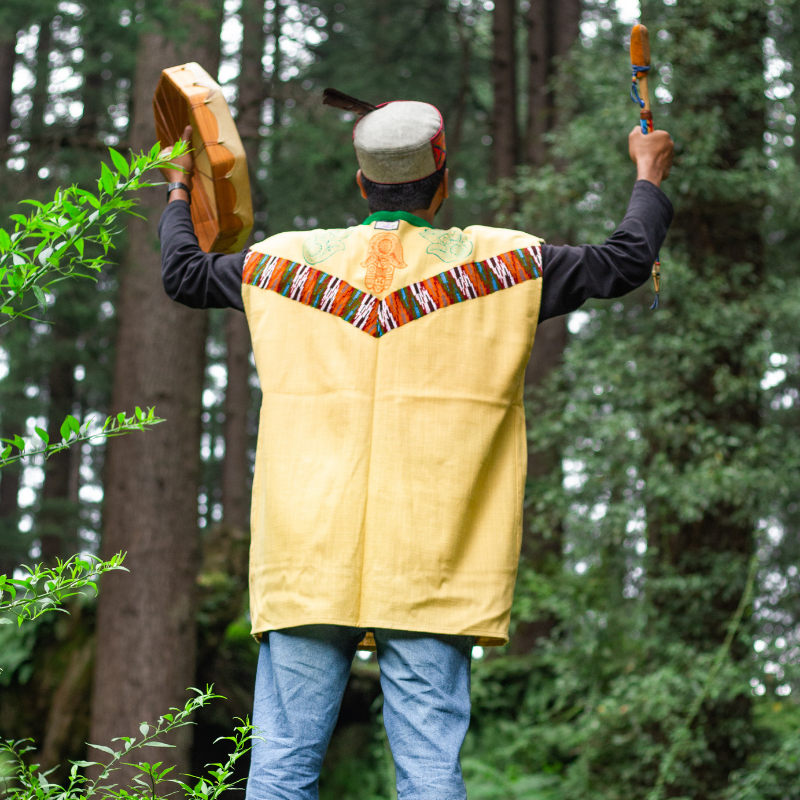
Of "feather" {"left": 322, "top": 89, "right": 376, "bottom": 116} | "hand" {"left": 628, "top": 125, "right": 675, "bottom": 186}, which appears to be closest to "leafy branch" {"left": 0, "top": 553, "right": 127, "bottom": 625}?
"feather" {"left": 322, "top": 89, "right": 376, "bottom": 116}

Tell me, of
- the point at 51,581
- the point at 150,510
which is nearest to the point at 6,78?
the point at 150,510

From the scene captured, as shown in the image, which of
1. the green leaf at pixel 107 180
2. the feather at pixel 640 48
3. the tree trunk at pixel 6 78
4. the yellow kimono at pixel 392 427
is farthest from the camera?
the tree trunk at pixel 6 78

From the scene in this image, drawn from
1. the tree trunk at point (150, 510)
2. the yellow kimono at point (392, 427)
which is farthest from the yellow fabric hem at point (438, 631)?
the tree trunk at point (150, 510)

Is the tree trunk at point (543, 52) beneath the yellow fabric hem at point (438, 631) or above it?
above

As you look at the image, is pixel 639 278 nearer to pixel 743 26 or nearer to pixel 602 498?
pixel 602 498

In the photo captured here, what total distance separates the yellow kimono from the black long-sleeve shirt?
6 centimetres

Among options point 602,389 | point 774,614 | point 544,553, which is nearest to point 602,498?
point 602,389

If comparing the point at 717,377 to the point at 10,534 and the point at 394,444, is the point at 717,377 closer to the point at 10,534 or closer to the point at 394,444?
the point at 394,444

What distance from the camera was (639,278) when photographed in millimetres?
2318

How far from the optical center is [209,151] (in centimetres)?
276

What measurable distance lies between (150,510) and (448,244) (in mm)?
3845

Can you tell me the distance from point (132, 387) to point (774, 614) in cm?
412

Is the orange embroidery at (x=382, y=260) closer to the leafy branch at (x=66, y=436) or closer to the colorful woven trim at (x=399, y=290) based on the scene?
the colorful woven trim at (x=399, y=290)

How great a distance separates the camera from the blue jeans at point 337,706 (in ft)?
6.89
